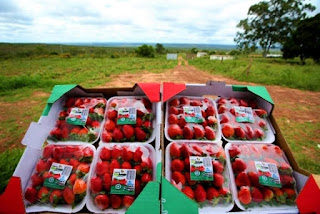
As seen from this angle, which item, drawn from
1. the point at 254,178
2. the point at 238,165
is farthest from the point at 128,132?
the point at 254,178

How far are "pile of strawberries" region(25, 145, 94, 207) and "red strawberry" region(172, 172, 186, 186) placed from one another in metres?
0.61

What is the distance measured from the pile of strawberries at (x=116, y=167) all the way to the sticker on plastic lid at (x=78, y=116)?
0.32 m

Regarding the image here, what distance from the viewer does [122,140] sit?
147 centimetres

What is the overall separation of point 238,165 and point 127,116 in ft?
3.08

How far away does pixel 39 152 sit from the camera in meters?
1.41

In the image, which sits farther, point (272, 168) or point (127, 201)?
point (272, 168)

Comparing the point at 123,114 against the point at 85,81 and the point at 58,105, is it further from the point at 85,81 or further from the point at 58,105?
the point at 85,81

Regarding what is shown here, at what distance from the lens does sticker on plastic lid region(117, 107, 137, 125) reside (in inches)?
58.9

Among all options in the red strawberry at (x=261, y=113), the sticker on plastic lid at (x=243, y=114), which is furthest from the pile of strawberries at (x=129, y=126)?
the red strawberry at (x=261, y=113)

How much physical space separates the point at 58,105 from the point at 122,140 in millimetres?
726

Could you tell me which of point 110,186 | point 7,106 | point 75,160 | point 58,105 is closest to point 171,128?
point 110,186

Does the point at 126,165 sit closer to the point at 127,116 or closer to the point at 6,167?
the point at 127,116

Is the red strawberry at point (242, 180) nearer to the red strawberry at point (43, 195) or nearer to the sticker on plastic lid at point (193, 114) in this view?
the sticker on plastic lid at point (193, 114)

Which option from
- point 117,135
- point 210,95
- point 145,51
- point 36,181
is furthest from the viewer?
point 145,51
